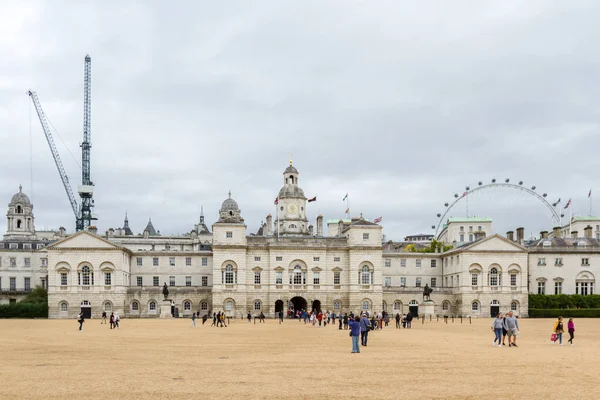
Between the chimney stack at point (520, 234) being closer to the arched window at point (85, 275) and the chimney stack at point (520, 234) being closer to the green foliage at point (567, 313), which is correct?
the green foliage at point (567, 313)

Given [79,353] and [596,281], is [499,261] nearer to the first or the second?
[596,281]

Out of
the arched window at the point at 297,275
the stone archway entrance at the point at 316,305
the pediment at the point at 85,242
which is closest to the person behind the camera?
the pediment at the point at 85,242

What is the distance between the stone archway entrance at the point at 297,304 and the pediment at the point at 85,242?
23.4m

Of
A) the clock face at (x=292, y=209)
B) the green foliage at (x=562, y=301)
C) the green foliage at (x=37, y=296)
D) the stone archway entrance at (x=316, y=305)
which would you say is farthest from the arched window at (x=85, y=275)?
the green foliage at (x=562, y=301)

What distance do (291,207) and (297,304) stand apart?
18.3m

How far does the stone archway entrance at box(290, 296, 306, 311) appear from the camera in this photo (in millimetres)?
90875

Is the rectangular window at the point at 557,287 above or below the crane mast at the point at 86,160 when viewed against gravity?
below

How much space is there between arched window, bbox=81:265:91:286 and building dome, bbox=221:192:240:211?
60.1m

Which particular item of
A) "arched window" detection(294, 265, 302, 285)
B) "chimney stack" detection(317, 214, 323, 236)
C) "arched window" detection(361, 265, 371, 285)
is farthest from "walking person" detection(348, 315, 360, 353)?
"chimney stack" detection(317, 214, 323, 236)

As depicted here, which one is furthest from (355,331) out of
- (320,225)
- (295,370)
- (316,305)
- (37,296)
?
(37,296)

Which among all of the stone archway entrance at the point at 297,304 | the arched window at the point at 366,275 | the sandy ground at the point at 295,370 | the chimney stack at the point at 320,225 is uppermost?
the chimney stack at the point at 320,225

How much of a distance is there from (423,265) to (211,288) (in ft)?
98.5

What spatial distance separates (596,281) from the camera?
9256 cm

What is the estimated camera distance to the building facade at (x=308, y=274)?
85.2 metres
